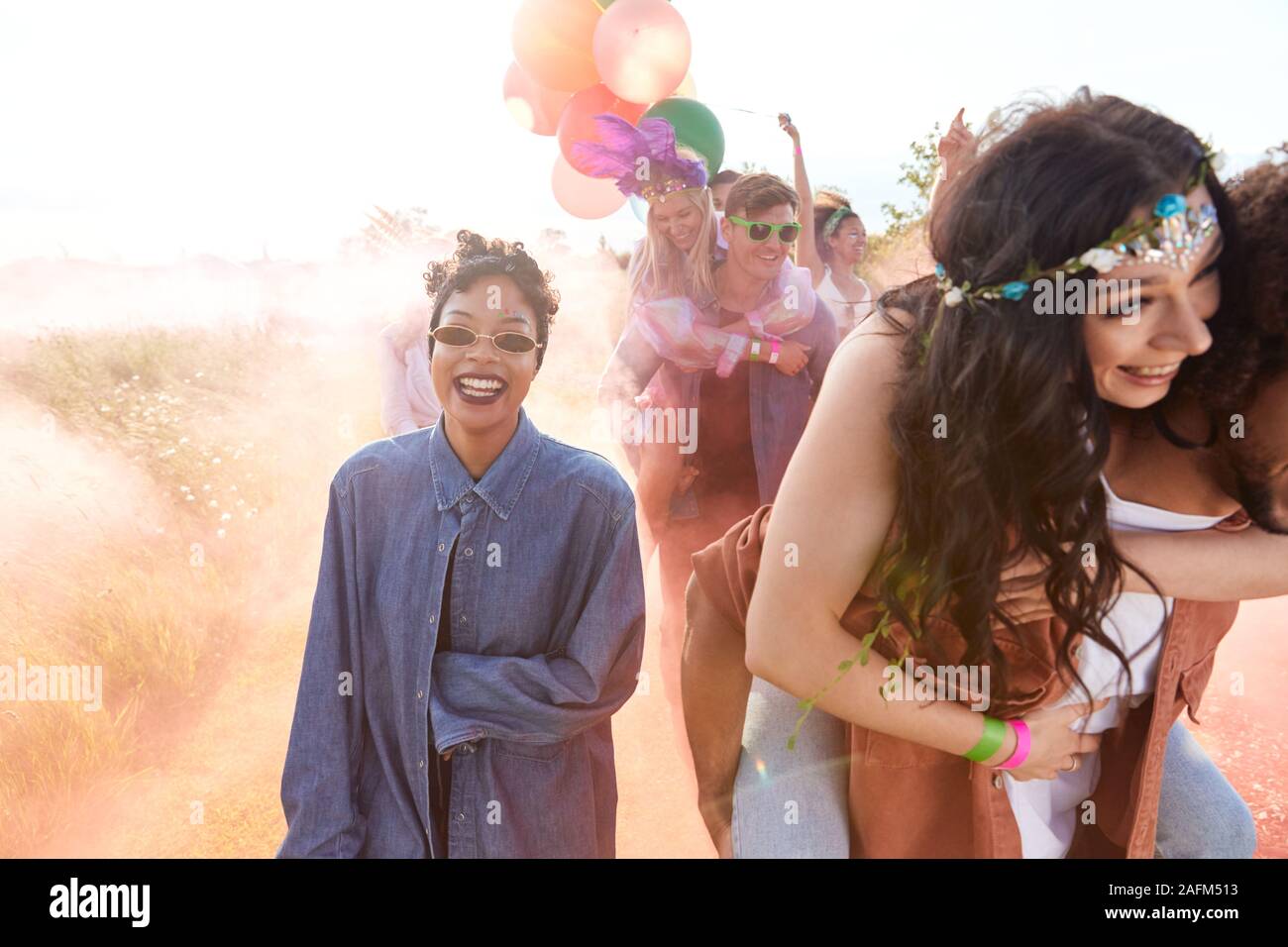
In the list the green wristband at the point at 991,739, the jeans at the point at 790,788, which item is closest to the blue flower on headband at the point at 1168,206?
the green wristband at the point at 991,739

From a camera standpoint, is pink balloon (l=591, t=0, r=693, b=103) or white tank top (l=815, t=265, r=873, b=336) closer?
pink balloon (l=591, t=0, r=693, b=103)

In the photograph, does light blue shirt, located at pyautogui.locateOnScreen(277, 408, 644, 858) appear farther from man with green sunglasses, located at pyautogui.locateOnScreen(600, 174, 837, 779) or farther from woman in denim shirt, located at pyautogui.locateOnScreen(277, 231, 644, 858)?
man with green sunglasses, located at pyautogui.locateOnScreen(600, 174, 837, 779)

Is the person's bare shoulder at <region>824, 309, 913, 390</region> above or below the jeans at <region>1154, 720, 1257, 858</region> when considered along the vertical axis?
above

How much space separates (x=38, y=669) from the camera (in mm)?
3590

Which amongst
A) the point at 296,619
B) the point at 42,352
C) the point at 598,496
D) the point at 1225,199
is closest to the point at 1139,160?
the point at 1225,199

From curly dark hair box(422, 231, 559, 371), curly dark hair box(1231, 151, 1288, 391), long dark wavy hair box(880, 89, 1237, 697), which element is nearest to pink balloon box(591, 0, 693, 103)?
curly dark hair box(422, 231, 559, 371)

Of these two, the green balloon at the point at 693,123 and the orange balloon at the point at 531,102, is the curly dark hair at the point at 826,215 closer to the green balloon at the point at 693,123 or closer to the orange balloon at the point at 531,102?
the green balloon at the point at 693,123

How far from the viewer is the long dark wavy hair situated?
1.21m

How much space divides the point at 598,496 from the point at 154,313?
6.25 metres

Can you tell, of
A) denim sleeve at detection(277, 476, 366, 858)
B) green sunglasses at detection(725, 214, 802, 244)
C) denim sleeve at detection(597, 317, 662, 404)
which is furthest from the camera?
denim sleeve at detection(597, 317, 662, 404)

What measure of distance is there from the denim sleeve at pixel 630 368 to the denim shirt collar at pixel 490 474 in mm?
1455

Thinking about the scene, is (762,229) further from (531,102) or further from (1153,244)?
(1153,244)

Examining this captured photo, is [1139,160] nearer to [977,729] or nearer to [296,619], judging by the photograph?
[977,729]

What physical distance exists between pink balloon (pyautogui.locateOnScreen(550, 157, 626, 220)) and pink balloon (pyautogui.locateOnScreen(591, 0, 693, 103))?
2.33 ft
